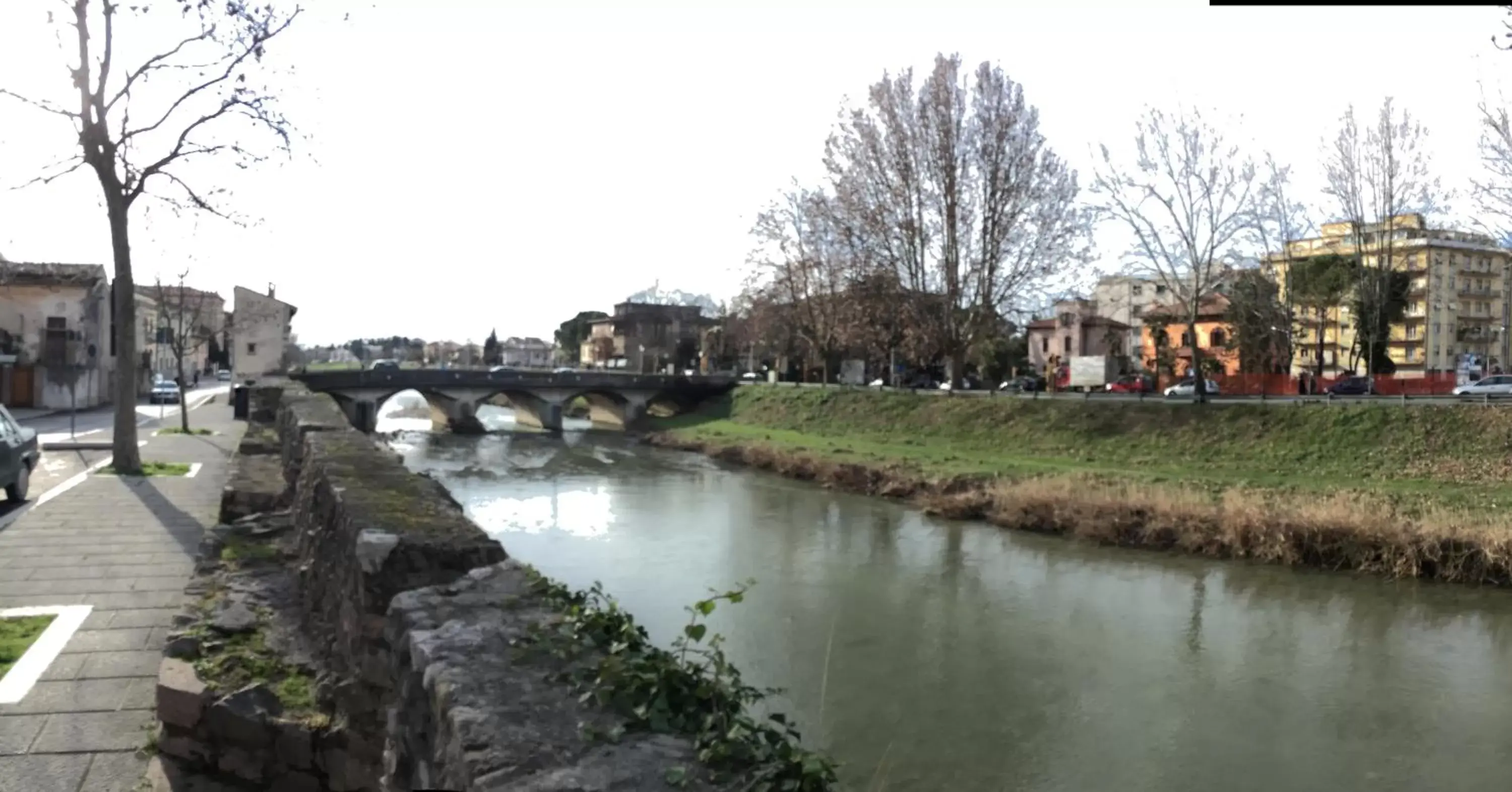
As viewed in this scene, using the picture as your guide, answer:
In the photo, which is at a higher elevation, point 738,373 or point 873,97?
point 873,97

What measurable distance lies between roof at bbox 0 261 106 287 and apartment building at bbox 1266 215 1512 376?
1764 inches

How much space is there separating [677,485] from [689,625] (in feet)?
93.7

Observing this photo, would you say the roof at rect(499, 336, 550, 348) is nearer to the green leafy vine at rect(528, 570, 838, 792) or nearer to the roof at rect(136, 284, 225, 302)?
the roof at rect(136, 284, 225, 302)

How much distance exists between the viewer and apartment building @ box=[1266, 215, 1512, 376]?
40594mm

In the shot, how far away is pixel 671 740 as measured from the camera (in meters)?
3.06

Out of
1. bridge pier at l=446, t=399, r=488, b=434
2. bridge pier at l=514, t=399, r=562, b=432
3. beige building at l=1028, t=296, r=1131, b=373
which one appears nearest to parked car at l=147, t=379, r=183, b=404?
bridge pier at l=446, t=399, r=488, b=434

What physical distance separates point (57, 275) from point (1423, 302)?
6284 cm

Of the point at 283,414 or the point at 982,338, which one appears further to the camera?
the point at 982,338

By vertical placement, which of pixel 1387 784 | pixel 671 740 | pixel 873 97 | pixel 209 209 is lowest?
pixel 1387 784

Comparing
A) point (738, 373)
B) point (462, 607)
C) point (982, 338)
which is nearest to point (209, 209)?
point (462, 607)

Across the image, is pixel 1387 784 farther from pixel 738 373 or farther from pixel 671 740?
pixel 738 373

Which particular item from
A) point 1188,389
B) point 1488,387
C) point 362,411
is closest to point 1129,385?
point 1188,389

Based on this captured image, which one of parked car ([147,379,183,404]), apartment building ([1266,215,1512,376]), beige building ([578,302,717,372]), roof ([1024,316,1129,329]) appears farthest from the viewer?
beige building ([578,302,717,372])

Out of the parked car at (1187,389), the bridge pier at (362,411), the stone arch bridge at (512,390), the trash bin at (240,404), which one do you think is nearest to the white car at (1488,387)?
the parked car at (1187,389)
